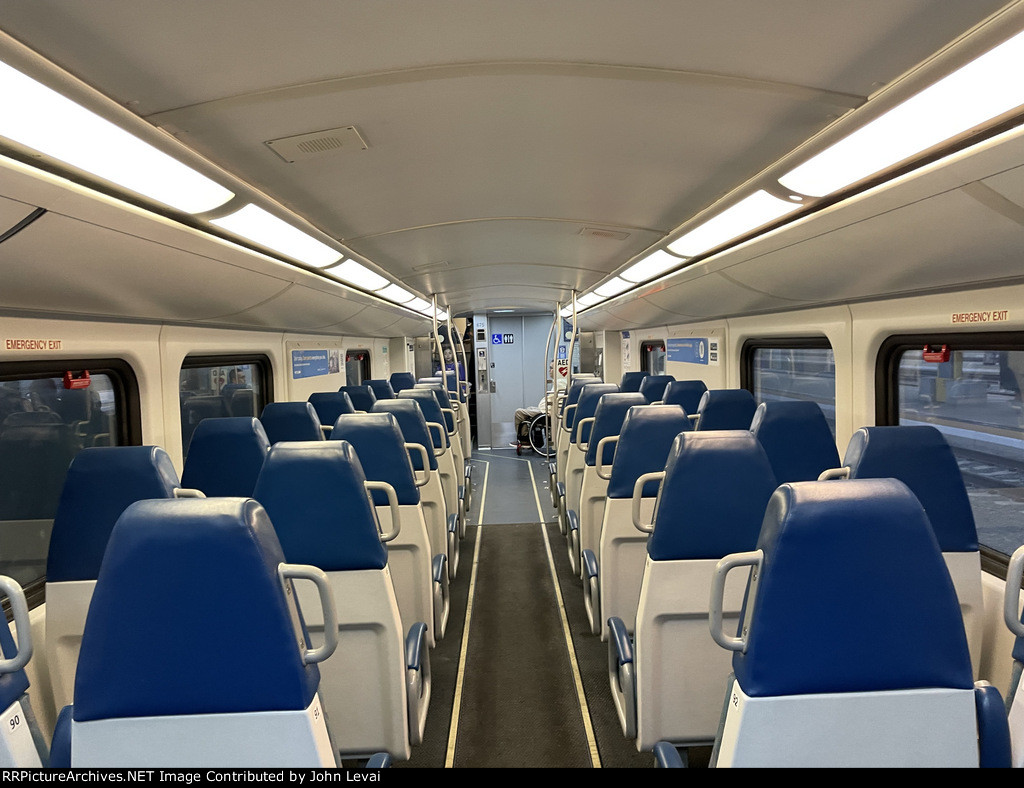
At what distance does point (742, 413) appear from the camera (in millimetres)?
4789

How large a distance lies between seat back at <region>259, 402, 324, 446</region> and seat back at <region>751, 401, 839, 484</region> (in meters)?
2.94

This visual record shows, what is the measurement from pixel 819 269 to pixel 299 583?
300cm

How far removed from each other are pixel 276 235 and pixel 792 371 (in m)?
4.75

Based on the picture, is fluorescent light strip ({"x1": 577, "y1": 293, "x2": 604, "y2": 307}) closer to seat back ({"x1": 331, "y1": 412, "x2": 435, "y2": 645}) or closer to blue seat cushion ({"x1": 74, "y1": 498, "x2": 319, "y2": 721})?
seat back ({"x1": 331, "y1": 412, "x2": 435, "y2": 645})

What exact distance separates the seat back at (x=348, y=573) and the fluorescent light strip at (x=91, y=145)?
3.25ft

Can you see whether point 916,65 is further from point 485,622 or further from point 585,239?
point 485,622

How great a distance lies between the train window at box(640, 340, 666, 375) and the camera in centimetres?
1120

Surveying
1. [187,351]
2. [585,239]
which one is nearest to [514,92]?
[585,239]

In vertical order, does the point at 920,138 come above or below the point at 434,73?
below

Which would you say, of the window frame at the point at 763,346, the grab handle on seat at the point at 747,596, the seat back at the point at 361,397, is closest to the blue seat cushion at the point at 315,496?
the grab handle on seat at the point at 747,596

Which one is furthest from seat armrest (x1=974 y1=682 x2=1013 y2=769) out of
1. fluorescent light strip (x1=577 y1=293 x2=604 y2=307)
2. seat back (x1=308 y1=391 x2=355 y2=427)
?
fluorescent light strip (x1=577 y1=293 x2=604 y2=307)

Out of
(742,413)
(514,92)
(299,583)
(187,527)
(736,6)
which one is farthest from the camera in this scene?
(742,413)

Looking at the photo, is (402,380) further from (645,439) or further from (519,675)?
(645,439)

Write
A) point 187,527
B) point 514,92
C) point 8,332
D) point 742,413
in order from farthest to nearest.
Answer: point 742,413 → point 8,332 → point 514,92 → point 187,527
